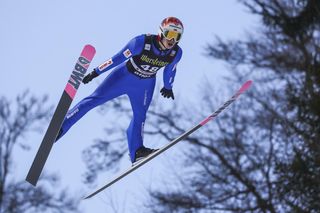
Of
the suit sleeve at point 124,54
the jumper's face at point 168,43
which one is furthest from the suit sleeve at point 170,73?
the suit sleeve at point 124,54

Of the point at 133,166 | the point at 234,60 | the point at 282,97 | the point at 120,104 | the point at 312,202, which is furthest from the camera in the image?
the point at 234,60

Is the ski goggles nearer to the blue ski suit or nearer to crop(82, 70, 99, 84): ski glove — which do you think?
the blue ski suit

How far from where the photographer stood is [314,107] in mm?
11555

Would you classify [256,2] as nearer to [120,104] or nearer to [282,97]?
[282,97]

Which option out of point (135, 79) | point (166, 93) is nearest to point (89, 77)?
point (135, 79)

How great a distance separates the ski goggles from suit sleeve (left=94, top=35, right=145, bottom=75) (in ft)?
1.02

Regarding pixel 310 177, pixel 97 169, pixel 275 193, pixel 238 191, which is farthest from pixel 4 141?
pixel 310 177

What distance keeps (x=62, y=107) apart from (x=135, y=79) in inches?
30.5

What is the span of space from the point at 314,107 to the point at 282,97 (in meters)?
3.88

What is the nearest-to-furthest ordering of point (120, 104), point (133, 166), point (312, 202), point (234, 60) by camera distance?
1. point (133, 166)
2. point (312, 202)
3. point (120, 104)
4. point (234, 60)

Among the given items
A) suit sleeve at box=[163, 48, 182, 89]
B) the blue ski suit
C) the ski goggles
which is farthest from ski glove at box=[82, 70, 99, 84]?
the ski goggles

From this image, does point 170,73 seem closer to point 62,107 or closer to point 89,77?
point 89,77

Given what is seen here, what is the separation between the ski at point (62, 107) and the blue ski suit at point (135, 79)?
0.15 meters

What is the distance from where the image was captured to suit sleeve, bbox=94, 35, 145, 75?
611 centimetres
